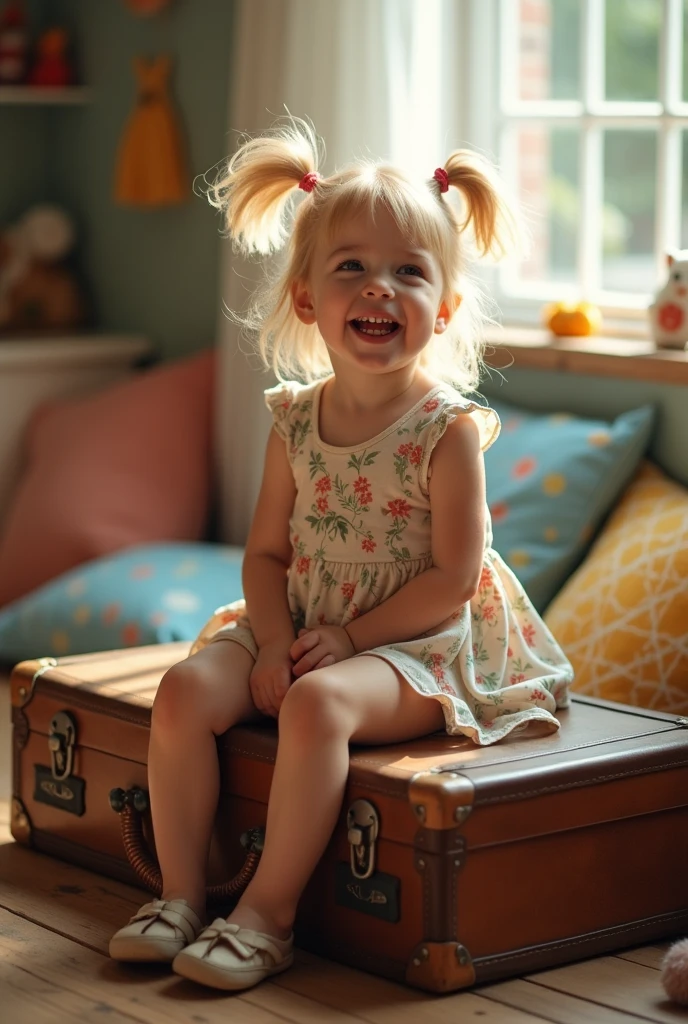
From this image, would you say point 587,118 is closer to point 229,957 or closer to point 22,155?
point 22,155

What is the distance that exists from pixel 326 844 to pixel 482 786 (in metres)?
0.19

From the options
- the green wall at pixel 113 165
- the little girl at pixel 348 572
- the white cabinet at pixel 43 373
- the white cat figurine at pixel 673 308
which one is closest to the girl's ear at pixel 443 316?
the little girl at pixel 348 572

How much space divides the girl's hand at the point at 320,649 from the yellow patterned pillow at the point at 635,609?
507mm

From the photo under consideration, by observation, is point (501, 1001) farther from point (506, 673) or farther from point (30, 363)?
point (30, 363)

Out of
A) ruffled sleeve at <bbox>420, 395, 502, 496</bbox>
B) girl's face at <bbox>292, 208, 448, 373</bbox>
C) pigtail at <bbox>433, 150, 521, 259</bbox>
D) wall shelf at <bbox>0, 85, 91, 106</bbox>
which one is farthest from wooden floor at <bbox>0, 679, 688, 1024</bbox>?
wall shelf at <bbox>0, 85, 91, 106</bbox>

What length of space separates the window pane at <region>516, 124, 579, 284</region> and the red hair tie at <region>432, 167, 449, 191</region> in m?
0.95

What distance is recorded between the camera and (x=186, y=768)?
176 cm

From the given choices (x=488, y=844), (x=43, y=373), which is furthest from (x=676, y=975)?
(x=43, y=373)

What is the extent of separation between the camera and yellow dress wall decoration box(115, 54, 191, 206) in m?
3.35

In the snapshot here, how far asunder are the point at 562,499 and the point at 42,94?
5.82 feet

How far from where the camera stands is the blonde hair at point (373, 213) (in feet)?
5.95

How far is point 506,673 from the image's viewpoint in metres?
1.87

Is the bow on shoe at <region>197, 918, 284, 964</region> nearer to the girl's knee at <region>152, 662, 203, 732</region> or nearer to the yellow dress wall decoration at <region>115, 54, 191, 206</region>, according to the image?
the girl's knee at <region>152, 662, 203, 732</region>

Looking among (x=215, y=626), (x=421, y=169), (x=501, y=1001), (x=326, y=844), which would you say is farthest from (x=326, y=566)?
(x=421, y=169)
